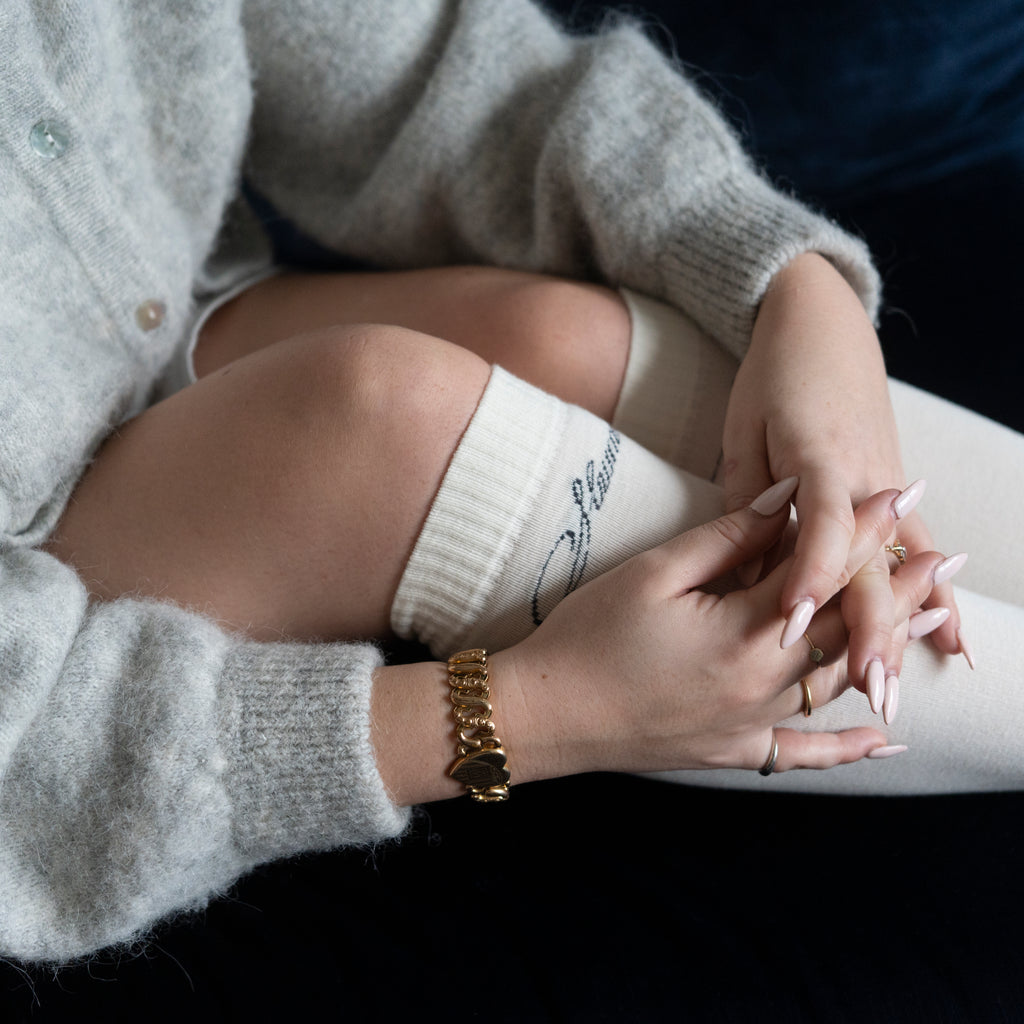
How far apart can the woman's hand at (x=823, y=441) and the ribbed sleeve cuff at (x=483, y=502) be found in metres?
0.17

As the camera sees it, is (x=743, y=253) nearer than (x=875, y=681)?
No

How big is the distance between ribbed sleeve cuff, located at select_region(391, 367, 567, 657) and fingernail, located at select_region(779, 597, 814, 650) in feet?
0.63

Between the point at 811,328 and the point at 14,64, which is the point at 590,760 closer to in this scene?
the point at 811,328

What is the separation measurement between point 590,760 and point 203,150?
2.10 feet

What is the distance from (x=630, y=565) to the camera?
1.95ft

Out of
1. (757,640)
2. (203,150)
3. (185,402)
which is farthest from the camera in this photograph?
(203,150)

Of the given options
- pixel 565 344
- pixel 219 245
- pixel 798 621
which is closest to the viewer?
pixel 798 621

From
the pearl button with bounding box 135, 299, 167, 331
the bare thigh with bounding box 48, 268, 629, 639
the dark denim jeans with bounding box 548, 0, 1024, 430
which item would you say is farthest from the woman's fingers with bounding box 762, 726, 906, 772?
the pearl button with bounding box 135, 299, 167, 331

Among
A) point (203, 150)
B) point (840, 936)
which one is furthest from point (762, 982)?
point (203, 150)

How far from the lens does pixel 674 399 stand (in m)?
0.79

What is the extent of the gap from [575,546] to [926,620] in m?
0.26

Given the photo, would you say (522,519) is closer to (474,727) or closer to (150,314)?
(474,727)

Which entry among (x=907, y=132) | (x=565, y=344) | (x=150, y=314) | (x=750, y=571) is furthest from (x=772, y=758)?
(x=907, y=132)

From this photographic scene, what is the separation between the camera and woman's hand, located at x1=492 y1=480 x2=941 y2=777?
573mm
